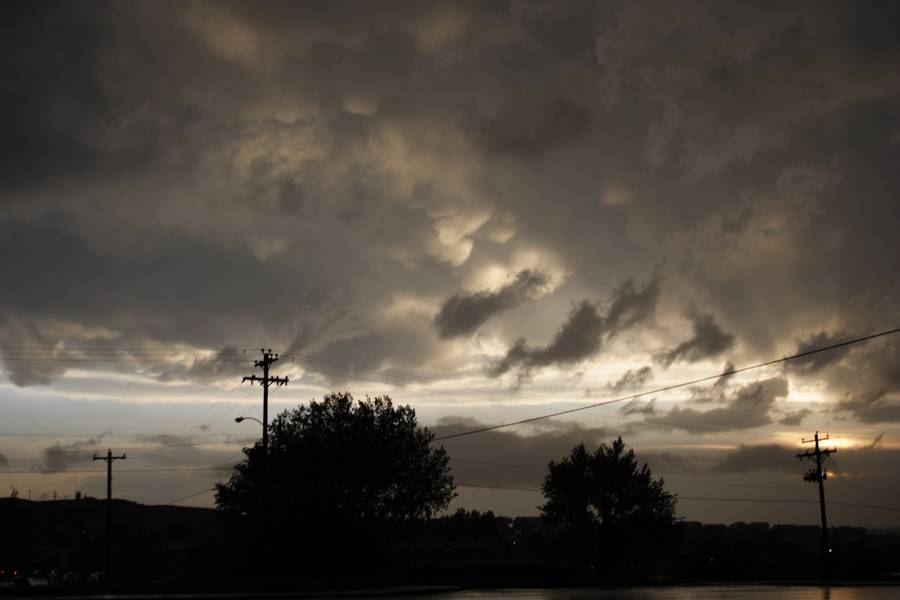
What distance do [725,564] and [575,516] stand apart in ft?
59.1

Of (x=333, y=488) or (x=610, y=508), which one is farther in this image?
(x=610, y=508)

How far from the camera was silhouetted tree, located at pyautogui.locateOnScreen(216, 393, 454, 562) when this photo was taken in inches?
2564

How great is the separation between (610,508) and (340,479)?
46.0m

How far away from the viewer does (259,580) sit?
58875 millimetres

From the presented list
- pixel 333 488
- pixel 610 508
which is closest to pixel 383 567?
pixel 333 488

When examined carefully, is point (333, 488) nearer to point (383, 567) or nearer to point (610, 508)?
point (383, 567)

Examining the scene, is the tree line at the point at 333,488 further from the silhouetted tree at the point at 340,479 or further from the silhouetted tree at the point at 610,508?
the silhouetted tree at the point at 610,508

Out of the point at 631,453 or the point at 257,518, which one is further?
the point at 631,453

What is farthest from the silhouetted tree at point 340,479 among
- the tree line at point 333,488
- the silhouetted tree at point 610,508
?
the silhouetted tree at point 610,508

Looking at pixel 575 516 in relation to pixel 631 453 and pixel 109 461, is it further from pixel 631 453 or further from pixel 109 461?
pixel 109 461

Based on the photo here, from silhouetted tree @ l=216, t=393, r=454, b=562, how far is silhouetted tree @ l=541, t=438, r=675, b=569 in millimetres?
32718

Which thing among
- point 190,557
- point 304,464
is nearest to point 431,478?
point 304,464

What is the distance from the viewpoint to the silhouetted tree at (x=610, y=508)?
344 ft

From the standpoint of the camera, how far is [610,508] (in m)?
106
